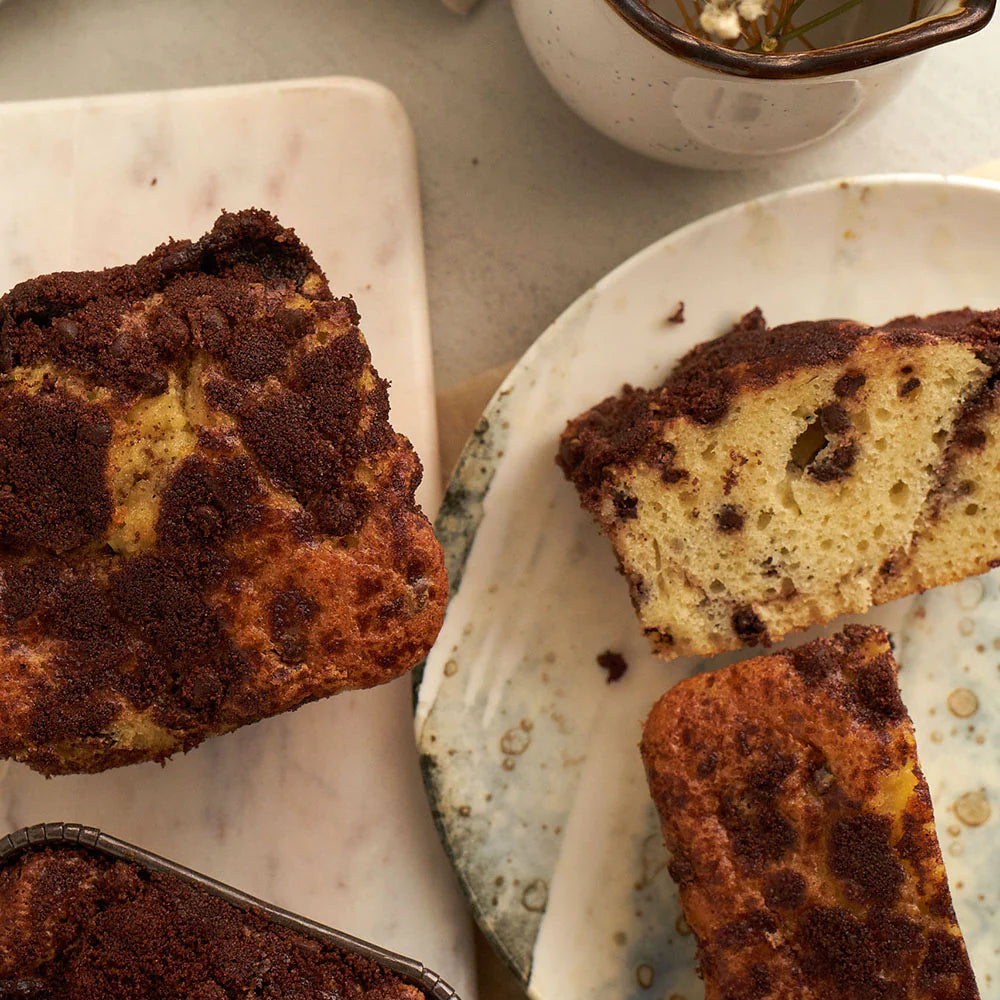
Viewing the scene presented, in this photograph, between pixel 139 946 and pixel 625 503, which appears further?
pixel 625 503

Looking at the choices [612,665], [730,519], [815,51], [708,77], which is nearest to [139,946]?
[612,665]

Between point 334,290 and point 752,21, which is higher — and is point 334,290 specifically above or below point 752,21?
below

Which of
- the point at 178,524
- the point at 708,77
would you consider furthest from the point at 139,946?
the point at 708,77

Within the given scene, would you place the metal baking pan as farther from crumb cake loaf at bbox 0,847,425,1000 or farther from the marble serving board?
the marble serving board

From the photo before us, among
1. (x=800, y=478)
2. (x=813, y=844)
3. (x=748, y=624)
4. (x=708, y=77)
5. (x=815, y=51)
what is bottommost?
(x=813, y=844)

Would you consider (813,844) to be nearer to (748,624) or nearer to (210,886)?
(748,624)

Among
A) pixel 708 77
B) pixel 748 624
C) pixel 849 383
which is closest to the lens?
pixel 708 77

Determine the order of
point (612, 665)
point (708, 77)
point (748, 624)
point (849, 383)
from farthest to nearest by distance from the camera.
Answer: point (612, 665)
point (748, 624)
point (849, 383)
point (708, 77)

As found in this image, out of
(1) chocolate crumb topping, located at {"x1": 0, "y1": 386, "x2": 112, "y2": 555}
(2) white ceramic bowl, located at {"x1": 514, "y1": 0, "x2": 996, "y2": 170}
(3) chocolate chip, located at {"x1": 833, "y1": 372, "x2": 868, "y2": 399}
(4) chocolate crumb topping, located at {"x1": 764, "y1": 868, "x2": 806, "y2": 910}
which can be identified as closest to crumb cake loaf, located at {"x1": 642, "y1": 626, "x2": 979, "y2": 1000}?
(4) chocolate crumb topping, located at {"x1": 764, "y1": 868, "x2": 806, "y2": 910}
